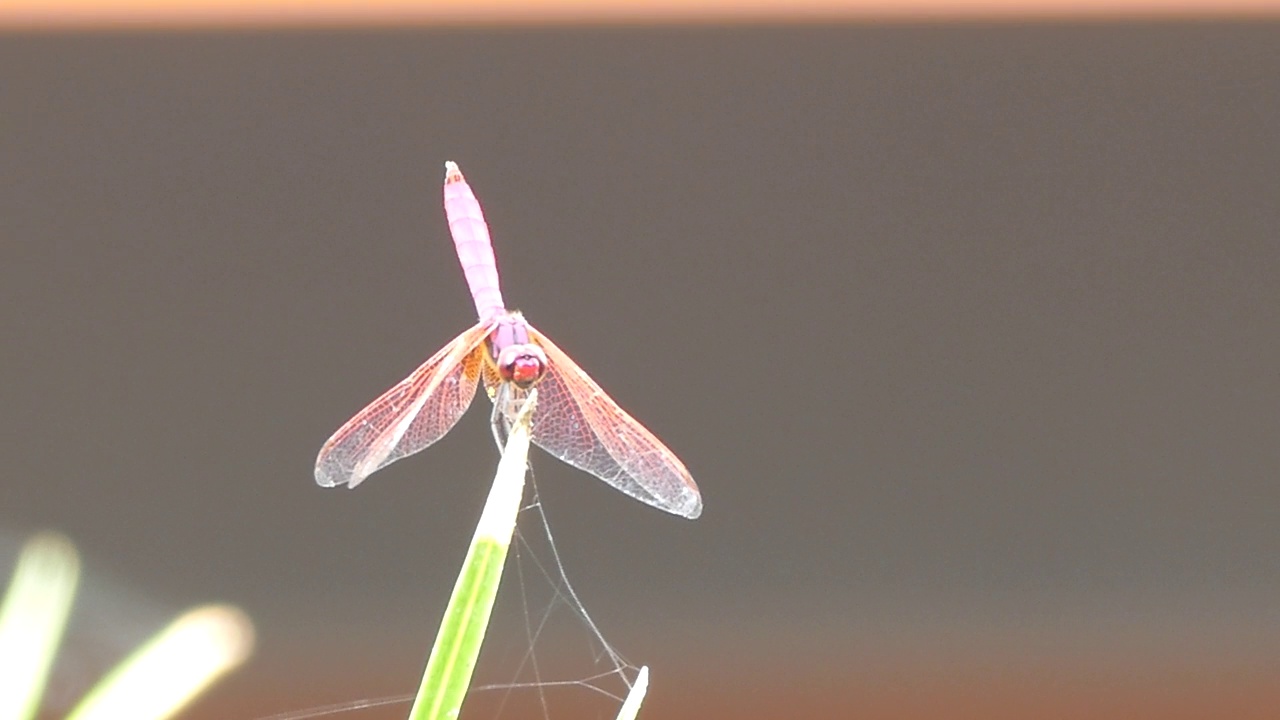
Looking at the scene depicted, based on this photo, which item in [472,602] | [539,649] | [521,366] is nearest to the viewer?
[472,602]

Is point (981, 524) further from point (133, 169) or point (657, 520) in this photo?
point (133, 169)

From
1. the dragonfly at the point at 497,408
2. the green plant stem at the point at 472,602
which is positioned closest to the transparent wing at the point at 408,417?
the dragonfly at the point at 497,408

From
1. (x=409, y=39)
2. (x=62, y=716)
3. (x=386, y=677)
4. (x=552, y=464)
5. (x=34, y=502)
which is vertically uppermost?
(x=409, y=39)

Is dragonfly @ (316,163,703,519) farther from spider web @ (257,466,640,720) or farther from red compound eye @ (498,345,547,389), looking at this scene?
spider web @ (257,466,640,720)

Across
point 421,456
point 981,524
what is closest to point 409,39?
point 421,456

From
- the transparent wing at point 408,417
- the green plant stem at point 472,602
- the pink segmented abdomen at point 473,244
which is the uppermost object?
the pink segmented abdomen at point 473,244

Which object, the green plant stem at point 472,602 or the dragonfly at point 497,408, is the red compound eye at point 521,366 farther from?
the green plant stem at point 472,602

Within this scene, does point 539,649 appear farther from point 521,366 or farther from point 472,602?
point 472,602

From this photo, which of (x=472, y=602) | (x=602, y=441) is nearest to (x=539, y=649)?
(x=602, y=441)
